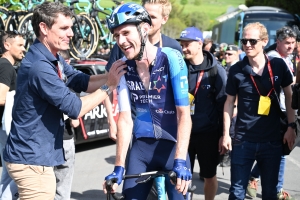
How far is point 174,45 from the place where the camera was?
16.8 ft

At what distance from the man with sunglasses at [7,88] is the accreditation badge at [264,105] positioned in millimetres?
2413

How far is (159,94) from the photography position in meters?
3.79

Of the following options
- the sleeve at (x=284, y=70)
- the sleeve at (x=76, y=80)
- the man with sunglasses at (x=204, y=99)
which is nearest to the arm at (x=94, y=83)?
the sleeve at (x=76, y=80)

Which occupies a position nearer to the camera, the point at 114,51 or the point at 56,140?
the point at 56,140

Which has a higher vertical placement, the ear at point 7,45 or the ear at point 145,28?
the ear at point 145,28

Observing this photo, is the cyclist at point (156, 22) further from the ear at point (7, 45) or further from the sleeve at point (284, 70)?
the ear at point (7, 45)

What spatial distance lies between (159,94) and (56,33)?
0.89 metres

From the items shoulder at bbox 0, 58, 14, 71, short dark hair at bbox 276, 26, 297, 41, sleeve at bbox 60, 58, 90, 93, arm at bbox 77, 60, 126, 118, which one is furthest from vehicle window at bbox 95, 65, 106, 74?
arm at bbox 77, 60, 126, 118

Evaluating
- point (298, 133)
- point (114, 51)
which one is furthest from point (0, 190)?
point (298, 133)

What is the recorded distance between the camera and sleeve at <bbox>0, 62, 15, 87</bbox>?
237 inches

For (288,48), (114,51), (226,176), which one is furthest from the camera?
(226,176)

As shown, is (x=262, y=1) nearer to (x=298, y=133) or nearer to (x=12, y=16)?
(x=12, y=16)

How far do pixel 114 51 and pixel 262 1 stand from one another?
40.8 m

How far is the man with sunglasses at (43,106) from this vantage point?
384 centimetres
